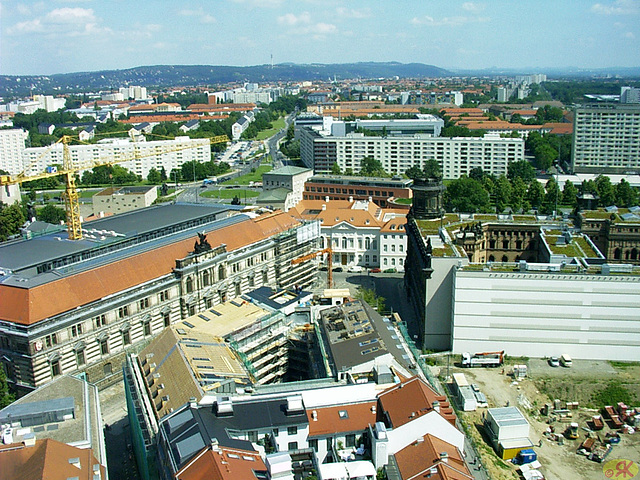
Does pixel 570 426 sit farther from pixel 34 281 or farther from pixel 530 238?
pixel 34 281

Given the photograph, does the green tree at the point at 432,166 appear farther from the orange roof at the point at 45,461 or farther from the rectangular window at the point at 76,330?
the orange roof at the point at 45,461

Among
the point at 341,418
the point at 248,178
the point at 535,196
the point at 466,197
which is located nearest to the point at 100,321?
the point at 341,418

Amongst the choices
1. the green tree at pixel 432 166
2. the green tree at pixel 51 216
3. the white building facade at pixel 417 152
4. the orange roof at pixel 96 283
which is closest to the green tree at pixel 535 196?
the green tree at pixel 432 166

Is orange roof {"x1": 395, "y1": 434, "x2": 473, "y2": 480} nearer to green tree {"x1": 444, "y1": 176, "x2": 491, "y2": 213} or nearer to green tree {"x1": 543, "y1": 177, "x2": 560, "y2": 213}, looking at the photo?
green tree {"x1": 444, "y1": 176, "x2": 491, "y2": 213}

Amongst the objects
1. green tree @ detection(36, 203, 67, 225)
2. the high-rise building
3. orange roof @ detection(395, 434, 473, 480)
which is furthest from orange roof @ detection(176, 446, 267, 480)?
the high-rise building

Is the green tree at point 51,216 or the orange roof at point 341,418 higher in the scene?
the green tree at point 51,216

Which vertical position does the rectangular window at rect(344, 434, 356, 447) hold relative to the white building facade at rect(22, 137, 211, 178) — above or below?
below
